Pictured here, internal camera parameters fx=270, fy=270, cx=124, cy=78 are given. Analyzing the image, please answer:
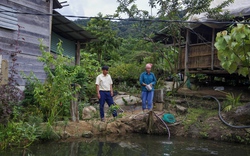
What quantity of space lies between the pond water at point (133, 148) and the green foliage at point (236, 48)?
234 centimetres

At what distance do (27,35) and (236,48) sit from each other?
22.9ft

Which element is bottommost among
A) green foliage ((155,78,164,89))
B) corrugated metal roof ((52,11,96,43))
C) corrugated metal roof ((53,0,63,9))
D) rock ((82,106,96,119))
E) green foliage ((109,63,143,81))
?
rock ((82,106,96,119))

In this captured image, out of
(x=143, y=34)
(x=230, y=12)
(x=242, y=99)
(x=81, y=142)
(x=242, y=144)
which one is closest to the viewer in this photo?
(x=81, y=142)

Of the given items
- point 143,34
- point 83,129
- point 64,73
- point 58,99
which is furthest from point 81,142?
point 143,34

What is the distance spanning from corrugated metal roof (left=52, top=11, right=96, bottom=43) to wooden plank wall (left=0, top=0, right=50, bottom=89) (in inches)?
35.2

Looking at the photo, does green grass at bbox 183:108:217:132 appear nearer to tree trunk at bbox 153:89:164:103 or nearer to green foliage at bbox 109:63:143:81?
tree trunk at bbox 153:89:164:103

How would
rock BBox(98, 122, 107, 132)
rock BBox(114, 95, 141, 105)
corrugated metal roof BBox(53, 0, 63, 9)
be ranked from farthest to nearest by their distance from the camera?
rock BBox(114, 95, 141, 105) → corrugated metal roof BBox(53, 0, 63, 9) → rock BBox(98, 122, 107, 132)

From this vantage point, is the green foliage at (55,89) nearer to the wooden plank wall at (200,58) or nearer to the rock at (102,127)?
the rock at (102,127)

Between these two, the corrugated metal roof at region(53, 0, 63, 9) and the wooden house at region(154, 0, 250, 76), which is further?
the wooden house at region(154, 0, 250, 76)

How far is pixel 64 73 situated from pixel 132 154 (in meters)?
2.74

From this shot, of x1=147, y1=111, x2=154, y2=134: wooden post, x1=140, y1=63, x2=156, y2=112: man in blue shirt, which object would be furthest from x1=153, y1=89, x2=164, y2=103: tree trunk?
x1=147, y1=111, x2=154, y2=134: wooden post

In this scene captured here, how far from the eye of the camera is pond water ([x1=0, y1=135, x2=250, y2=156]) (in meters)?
5.96

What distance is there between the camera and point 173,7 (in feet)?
40.1

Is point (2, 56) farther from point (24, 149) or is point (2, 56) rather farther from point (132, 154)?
point (132, 154)
